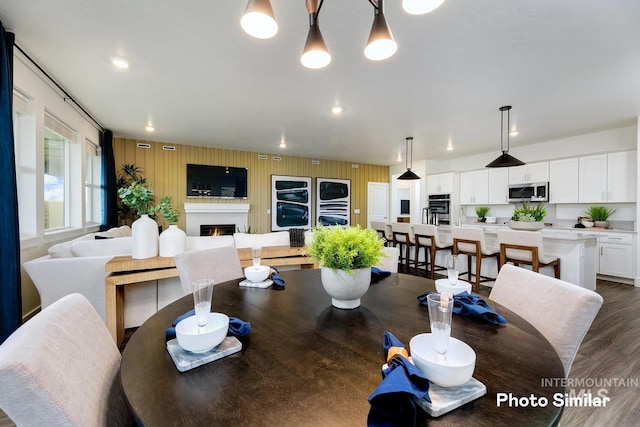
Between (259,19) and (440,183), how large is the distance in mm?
6780

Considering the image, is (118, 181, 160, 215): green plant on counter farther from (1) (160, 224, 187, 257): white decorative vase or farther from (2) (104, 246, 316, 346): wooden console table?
(2) (104, 246, 316, 346): wooden console table

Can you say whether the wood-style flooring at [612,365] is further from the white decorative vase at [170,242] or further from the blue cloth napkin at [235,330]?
the blue cloth napkin at [235,330]

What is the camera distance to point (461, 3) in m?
1.83

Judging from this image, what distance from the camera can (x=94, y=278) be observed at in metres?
2.41

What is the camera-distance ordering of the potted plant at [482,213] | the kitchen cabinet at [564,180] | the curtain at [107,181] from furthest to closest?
the potted plant at [482,213] < the kitchen cabinet at [564,180] < the curtain at [107,181]

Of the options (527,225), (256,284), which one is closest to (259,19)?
(256,284)

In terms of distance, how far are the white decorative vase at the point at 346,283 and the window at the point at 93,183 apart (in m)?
4.88

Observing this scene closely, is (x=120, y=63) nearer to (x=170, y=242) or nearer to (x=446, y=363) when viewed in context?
(x=170, y=242)

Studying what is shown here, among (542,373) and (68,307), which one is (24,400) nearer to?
(68,307)

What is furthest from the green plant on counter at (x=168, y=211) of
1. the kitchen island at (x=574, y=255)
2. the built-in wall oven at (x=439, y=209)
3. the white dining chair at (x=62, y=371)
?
the built-in wall oven at (x=439, y=209)

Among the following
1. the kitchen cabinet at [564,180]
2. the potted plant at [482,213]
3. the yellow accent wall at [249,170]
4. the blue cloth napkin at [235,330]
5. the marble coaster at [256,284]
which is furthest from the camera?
the potted plant at [482,213]

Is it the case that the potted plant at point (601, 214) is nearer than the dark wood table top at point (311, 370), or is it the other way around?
the dark wood table top at point (311, 370)

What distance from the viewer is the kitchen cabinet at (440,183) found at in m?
6.86

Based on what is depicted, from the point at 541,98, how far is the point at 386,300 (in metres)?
3.60
